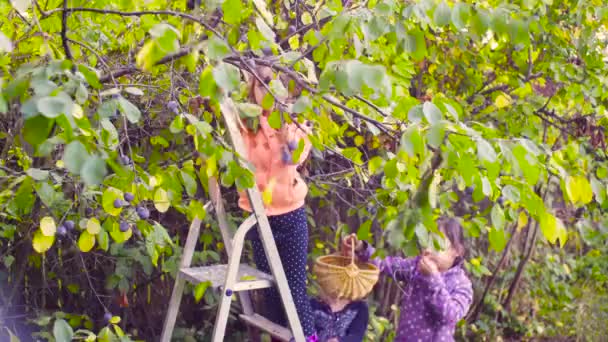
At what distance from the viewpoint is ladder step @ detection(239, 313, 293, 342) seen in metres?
2.64

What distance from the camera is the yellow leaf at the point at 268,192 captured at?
2.48 meters

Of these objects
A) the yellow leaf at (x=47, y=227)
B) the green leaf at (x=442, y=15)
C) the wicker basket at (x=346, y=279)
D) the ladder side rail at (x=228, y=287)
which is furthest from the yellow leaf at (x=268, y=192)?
the green leaf at (x=442, y=15)

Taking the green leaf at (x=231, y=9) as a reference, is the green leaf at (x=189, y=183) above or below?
below

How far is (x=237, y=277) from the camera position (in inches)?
103

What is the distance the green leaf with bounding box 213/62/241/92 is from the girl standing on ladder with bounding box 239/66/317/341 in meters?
1.21

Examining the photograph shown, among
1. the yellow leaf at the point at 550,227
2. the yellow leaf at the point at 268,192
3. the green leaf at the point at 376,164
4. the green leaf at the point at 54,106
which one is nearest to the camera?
the green leaf at the point at 54,106

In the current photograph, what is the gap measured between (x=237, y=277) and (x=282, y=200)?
359 mm

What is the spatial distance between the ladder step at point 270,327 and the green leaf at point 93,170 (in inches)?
62.6

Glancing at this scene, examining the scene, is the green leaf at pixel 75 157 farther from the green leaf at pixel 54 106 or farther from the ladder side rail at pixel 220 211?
the ladder side rail at pixel 220 211

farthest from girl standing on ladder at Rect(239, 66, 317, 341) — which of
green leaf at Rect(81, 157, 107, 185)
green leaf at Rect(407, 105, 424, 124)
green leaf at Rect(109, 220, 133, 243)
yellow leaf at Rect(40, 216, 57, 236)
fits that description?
green leaf at Rect(81, 157, 107, 185)

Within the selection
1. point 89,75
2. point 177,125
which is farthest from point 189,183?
point 89,75

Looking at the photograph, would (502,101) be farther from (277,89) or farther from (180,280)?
(277,89)

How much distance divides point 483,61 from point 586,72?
629 mm

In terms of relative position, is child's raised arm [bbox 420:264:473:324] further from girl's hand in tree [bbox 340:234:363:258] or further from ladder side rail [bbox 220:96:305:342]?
ladder side rail [bbox 220:96:305:342]
